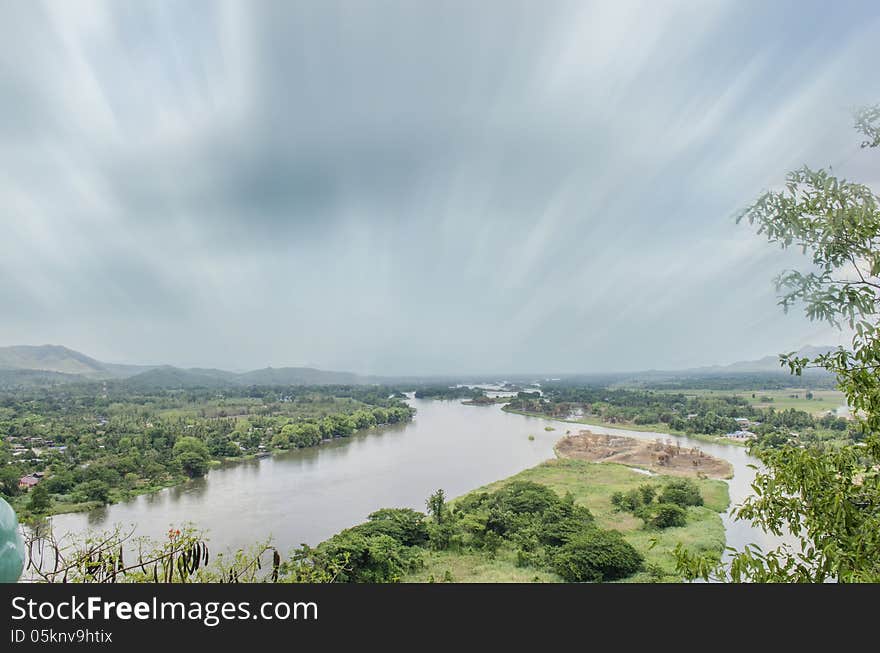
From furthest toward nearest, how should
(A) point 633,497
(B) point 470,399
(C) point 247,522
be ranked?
(B) point 470,399 → (A) point 633,497 → (C) point 247,522

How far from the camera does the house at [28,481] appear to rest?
11.3 m

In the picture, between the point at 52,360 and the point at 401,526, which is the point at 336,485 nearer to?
the point at 401,526

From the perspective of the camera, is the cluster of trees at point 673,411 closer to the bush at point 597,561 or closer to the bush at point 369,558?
the bush at point 597,561

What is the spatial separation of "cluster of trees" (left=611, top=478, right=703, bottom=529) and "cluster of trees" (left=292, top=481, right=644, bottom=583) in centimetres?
125

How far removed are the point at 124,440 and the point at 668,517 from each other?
20.0 metres

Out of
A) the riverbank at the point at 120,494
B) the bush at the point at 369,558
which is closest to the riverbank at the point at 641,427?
the bush at the point at 369,558

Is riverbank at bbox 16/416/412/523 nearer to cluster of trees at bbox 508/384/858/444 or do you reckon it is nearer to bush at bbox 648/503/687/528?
bush at bbox 648/503/687/528

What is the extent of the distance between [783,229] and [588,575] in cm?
678

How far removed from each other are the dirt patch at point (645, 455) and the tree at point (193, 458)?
45.0 ft

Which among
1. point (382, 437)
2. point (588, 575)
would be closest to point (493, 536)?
point (588, 575)
